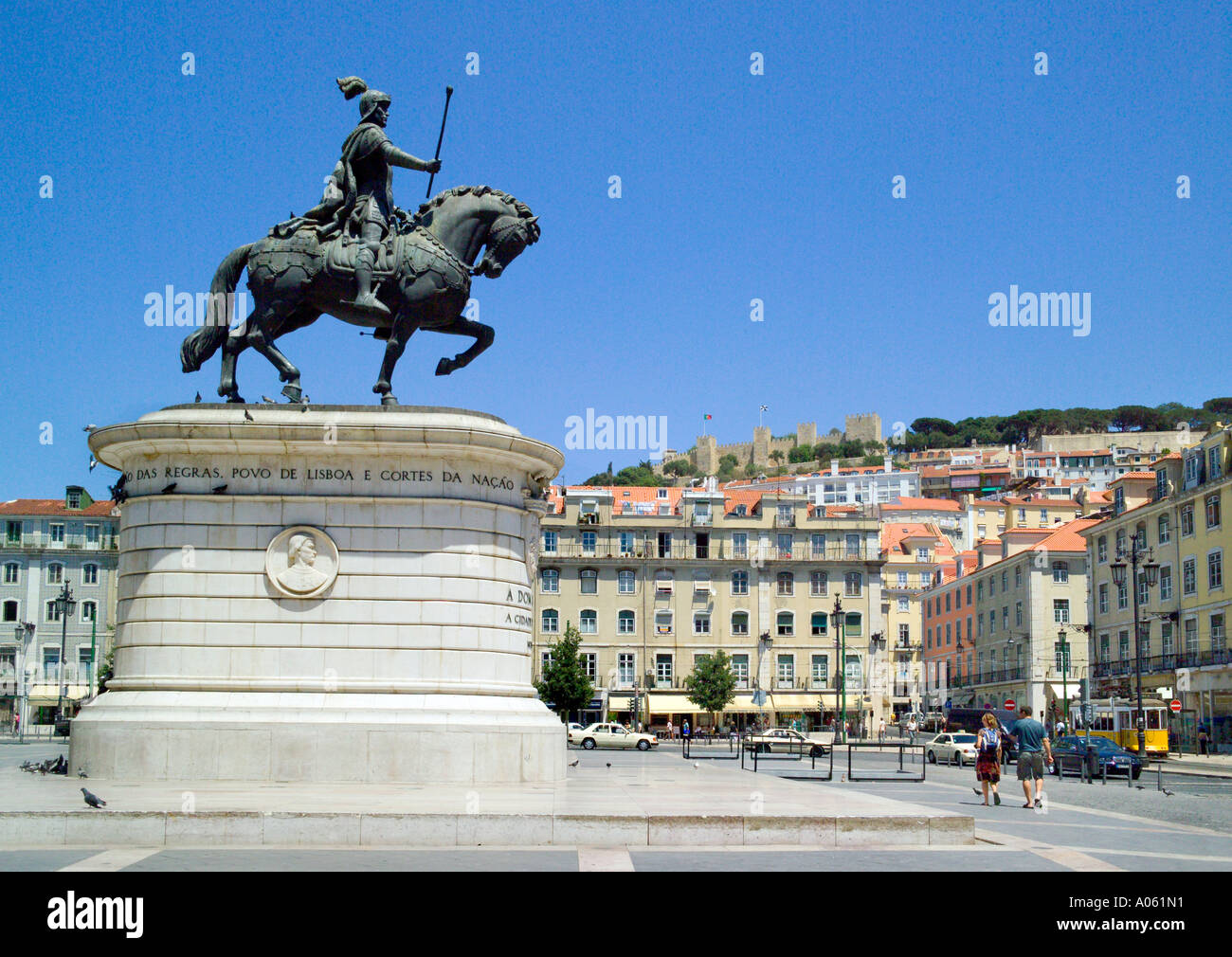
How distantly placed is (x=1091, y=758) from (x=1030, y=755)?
1656 cm

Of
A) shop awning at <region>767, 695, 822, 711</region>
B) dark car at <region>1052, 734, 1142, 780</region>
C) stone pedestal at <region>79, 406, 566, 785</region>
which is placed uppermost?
stone pedestal at <region>79, 406, 566, 785</region>

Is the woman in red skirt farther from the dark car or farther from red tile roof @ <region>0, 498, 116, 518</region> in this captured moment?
red tile roof @ <region>0, 498, 116, 518</region>

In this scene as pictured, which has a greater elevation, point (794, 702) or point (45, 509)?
point (45, 509)

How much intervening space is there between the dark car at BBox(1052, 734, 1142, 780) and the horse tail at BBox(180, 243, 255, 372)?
86.0ft

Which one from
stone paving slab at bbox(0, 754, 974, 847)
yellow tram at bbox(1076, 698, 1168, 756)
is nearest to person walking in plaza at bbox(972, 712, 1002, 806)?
stone paving slab at bbox(0, 754, 974, 847)

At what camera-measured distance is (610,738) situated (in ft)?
172

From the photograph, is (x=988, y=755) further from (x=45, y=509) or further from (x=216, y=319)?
(x=45, y=509)

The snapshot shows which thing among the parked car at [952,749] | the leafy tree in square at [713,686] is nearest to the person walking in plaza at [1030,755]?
the parked car at [952,749]

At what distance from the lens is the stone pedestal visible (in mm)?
18672

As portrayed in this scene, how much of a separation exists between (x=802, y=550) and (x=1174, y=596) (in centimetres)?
2572

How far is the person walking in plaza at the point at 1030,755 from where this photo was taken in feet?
66.9

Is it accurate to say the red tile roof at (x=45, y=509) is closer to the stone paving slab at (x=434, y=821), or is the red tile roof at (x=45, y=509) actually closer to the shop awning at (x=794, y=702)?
the shop awning at (x=794, y=702)

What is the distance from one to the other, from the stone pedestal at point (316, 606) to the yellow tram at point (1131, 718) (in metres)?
34.8

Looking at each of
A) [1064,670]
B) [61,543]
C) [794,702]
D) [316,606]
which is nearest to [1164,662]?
[1064,670]
